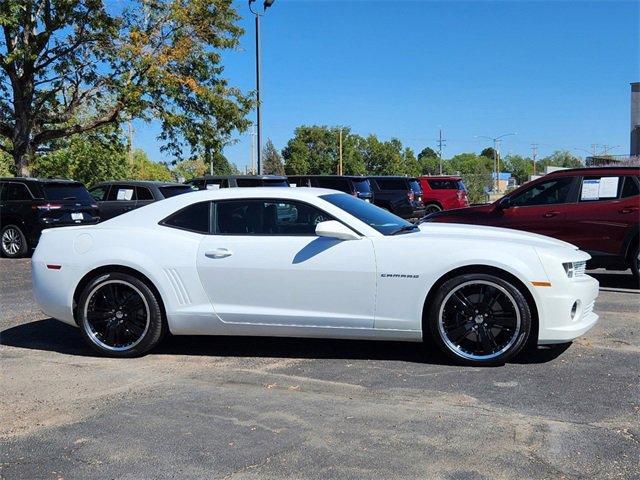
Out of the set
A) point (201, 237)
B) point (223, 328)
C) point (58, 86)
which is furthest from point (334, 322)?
point (58, 86)

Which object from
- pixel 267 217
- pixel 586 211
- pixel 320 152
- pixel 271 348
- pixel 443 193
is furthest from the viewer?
pixel 320 152

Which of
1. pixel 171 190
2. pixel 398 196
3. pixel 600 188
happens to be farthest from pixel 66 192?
pixel 398 196

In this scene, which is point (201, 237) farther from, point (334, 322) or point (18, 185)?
point (18, 185)

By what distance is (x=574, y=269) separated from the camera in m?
5.07

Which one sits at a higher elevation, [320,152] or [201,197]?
[320,152]

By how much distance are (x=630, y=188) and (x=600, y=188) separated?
376 mm

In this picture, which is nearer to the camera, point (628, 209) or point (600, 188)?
point (628, 209)

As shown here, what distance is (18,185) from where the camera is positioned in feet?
44.1

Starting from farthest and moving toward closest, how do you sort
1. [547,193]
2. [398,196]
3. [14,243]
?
[398,196], [14,243], [547,193]

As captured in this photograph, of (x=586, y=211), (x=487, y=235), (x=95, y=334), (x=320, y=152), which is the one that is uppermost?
(x=320, y=152)

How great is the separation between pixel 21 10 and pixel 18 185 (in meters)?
7.11

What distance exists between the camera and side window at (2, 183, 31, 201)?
1332 cm

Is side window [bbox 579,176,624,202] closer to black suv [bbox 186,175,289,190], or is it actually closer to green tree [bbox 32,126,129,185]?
black suv [bbox 186,175,289,190]

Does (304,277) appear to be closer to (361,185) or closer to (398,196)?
(361,185)
